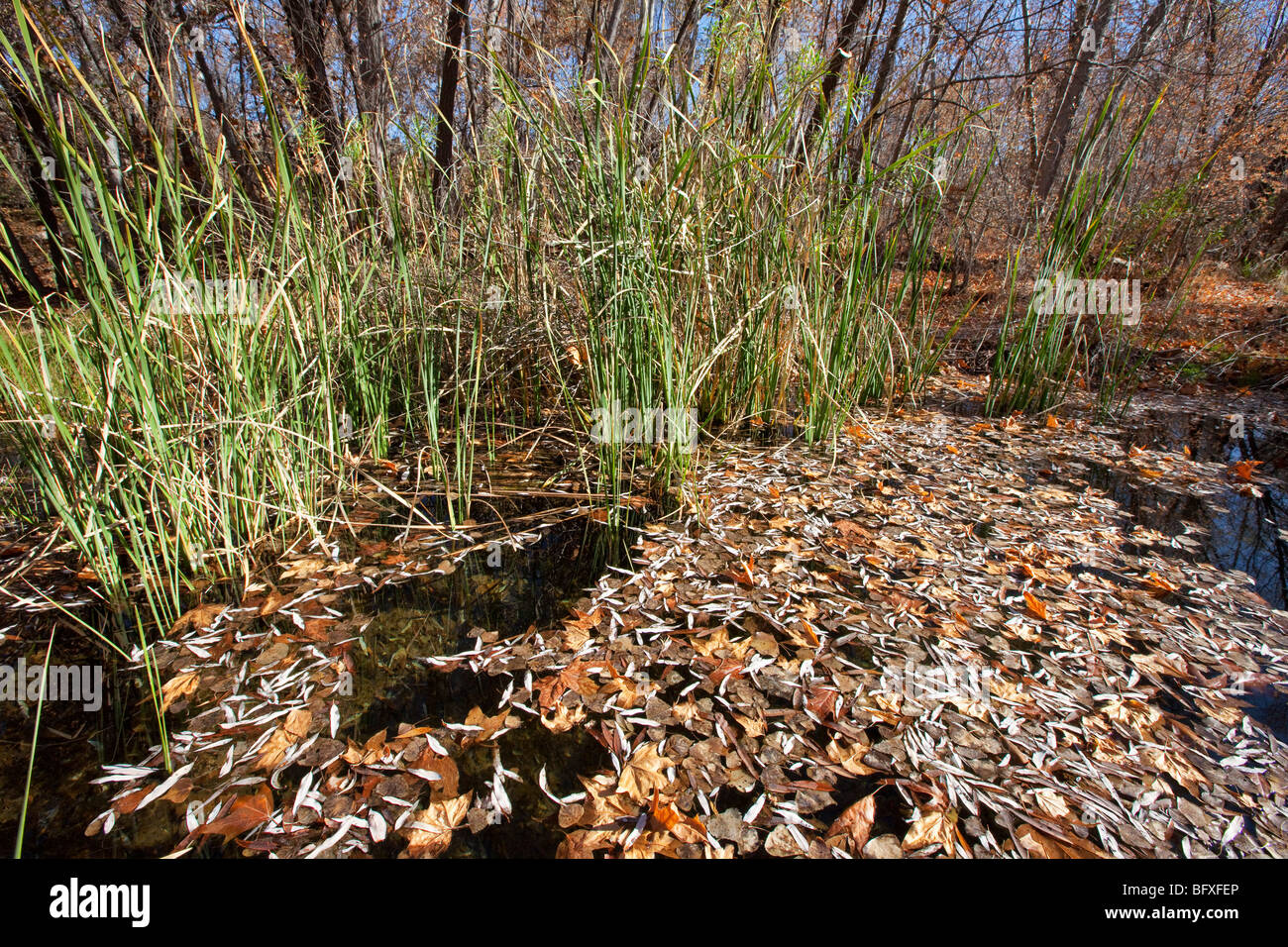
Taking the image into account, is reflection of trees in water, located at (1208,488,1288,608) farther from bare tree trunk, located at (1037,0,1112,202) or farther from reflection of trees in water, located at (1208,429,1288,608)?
bare tree trunk, located at (1037,0,1112,202)

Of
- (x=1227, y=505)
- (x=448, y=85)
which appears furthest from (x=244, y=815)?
(x=448, y=85)

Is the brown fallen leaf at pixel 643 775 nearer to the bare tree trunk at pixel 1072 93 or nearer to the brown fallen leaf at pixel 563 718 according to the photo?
the brown fallen leaf at pixel 563 718

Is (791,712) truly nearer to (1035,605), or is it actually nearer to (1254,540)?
Answer: (1035,605)

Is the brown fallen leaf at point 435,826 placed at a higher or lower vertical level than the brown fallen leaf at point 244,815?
lower

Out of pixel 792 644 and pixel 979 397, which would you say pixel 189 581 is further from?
pixel 979 397

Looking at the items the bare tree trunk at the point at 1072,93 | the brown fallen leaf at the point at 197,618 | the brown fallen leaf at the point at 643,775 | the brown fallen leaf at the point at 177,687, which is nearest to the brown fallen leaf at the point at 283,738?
the brown fallen leaf at the point at 177,687

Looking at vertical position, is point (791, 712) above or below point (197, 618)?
below

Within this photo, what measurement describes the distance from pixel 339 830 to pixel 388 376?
1.78 m

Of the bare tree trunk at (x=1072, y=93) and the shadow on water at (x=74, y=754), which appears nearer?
the shadow on water at (x=74, y=754)

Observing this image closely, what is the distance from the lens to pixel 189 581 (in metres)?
1.64

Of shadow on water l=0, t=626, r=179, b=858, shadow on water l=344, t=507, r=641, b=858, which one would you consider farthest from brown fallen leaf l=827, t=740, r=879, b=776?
shadow on water l=0, t=626, r=179, b=858

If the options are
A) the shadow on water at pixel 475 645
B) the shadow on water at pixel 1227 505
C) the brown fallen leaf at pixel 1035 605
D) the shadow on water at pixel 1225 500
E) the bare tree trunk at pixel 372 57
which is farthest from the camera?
the bare tree trunk at pixel 372 57

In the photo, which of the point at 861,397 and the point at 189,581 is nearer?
the point at 189,581
